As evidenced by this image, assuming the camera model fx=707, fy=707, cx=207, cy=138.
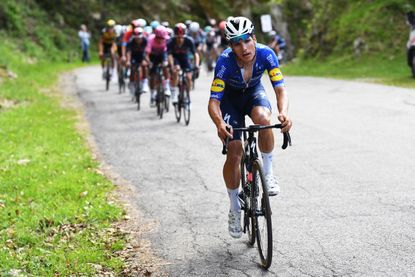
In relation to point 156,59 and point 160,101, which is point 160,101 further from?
point 156,59

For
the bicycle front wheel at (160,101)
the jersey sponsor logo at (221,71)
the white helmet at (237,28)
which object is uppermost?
the white helmet at (237,28)

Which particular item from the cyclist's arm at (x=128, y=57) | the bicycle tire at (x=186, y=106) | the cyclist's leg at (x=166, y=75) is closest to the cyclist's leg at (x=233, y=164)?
the bicycle tire at (x=186, y=106)

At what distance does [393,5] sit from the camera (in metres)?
27.2

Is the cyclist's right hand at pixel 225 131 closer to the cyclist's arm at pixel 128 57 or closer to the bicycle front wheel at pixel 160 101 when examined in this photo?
the bicycle front wheel at pixel 160 101

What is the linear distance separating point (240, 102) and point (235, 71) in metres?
0.34

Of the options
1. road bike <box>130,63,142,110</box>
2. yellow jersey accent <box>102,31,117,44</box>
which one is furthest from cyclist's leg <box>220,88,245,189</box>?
yellow jersey accent <box>102,31,117,44</box>

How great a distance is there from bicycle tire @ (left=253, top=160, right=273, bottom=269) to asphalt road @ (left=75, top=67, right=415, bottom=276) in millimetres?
127

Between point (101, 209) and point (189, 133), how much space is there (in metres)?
5.60

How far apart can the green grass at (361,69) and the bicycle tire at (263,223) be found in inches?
539

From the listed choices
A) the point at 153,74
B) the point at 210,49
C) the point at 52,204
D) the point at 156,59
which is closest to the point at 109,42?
the point at 153,74

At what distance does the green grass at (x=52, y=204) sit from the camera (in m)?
6.34

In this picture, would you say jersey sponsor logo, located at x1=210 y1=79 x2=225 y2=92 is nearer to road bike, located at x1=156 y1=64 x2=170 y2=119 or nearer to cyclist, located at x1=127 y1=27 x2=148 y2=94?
road bike, located at x1=156 y1=64 x2=170 y2=119

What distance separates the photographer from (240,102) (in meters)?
6.46

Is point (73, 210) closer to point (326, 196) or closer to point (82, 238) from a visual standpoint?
point (82, 238)
